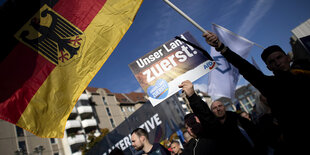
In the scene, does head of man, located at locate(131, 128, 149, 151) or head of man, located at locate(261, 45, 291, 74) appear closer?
head of man, located at locate(261, 45, 291, 74)

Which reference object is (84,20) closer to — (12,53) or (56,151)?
(12,53)

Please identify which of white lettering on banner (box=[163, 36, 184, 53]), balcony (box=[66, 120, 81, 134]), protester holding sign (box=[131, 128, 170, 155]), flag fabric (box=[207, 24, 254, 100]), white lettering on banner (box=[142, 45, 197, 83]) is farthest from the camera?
balcony (box=[66, 120, 81, 134])

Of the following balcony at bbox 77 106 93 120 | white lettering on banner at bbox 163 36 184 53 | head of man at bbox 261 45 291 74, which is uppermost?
balcony at bbox 77 106 93 120

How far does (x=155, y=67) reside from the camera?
5793mm

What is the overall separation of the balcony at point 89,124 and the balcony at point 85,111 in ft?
6.49

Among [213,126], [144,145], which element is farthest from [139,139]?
[213,126]

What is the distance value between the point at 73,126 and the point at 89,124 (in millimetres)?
3683

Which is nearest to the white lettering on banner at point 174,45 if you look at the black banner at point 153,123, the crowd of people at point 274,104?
the black banner at point 153,123

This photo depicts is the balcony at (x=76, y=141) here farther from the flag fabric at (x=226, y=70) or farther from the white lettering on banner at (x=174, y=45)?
the white lettering on banner at (x=174, y=45)

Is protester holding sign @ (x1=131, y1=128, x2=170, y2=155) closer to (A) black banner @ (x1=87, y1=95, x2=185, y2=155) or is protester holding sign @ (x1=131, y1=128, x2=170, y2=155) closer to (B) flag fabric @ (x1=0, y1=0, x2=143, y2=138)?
(B) flag fabric @ (x1=0, y1=0, x2=143, y2=138)

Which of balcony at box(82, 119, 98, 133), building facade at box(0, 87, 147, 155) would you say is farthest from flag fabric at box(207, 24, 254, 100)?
balcony at box(82, 119, 98, 133)

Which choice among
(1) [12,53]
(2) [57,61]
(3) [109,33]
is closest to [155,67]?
(3) [109,33]

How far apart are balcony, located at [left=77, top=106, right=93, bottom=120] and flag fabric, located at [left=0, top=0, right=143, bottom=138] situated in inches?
1546

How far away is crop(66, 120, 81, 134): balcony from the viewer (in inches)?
1390
